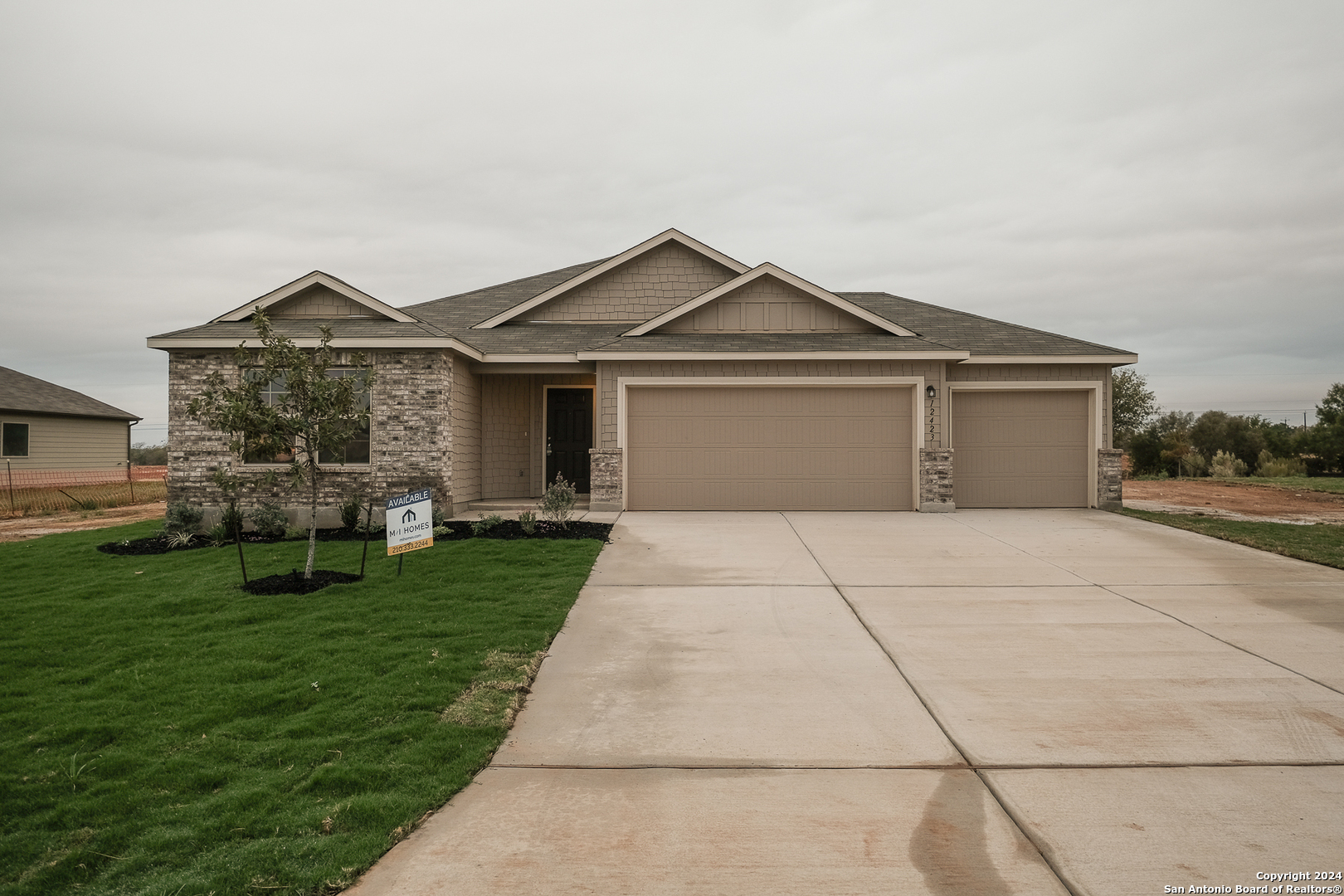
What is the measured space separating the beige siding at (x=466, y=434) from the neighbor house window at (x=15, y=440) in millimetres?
19684

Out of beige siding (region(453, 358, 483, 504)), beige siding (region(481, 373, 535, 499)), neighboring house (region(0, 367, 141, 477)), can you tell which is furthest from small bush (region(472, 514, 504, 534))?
neighboring house (region(0, 367, 141, 477))

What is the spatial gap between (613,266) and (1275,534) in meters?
12.9

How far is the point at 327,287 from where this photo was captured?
13711 mm

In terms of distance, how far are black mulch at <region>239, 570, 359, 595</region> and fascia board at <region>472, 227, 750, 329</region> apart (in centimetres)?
871

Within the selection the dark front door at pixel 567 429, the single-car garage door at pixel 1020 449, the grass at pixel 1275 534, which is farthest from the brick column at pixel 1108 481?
the dark front door at pixel 567 429

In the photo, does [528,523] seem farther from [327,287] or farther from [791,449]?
[327,287]

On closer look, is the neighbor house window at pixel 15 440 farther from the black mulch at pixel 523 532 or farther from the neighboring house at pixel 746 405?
the black mulch at pixel 523 532

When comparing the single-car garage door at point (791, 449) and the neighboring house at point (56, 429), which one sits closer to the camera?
the single-car garage door at point (791, 449)

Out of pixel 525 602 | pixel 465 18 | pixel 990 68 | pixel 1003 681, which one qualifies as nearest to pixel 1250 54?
pixel 990 68

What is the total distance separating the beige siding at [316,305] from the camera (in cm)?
1377

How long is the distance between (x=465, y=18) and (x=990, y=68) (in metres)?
13.6

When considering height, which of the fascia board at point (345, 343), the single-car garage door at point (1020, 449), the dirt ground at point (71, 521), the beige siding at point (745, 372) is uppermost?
the fascia board at point (345, 343)

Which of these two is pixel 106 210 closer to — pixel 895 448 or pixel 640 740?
pixel 895 448

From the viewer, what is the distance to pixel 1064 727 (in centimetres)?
416
